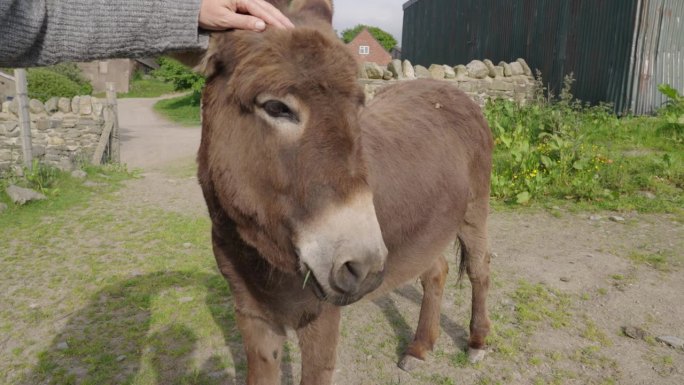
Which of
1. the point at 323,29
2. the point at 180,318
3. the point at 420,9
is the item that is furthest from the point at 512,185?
the point at 420,9

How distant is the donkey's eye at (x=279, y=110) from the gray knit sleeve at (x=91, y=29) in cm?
27

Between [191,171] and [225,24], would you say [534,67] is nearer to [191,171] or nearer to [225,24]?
[191,171]

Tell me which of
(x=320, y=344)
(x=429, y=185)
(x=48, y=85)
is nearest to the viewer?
(x=320, y=344)

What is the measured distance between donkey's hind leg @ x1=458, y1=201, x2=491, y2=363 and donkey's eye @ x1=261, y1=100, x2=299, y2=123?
2.18 meters

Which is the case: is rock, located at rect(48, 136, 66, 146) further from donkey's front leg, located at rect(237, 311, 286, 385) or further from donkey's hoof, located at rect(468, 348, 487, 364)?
donkey's hoof, located at rect(468, 348, 487, 364)

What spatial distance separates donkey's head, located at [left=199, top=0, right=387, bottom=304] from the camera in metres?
1.32

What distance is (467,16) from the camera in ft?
58.0

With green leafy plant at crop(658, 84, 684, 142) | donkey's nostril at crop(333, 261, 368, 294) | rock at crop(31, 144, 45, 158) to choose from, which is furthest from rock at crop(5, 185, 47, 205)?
green leafy plant at crop(658, 84, 684, 142)

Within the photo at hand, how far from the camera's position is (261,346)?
2.17 m

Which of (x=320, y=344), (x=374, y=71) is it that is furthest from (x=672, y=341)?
(x=374, y=71)

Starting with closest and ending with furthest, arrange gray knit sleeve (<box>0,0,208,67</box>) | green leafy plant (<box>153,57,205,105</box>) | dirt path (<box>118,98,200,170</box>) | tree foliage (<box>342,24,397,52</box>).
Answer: gray knit sleeve (<box>0,0,208,67</box>), dirt path (<box>118,98,200,170</box>), green leafy plant (<box>153,57,205,105</box>), tree foliage (<box>342,24,397,52</box>)

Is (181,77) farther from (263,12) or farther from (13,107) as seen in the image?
(263,12)

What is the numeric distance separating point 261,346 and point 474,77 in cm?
1001

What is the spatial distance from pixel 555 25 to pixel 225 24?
43.0 ft
